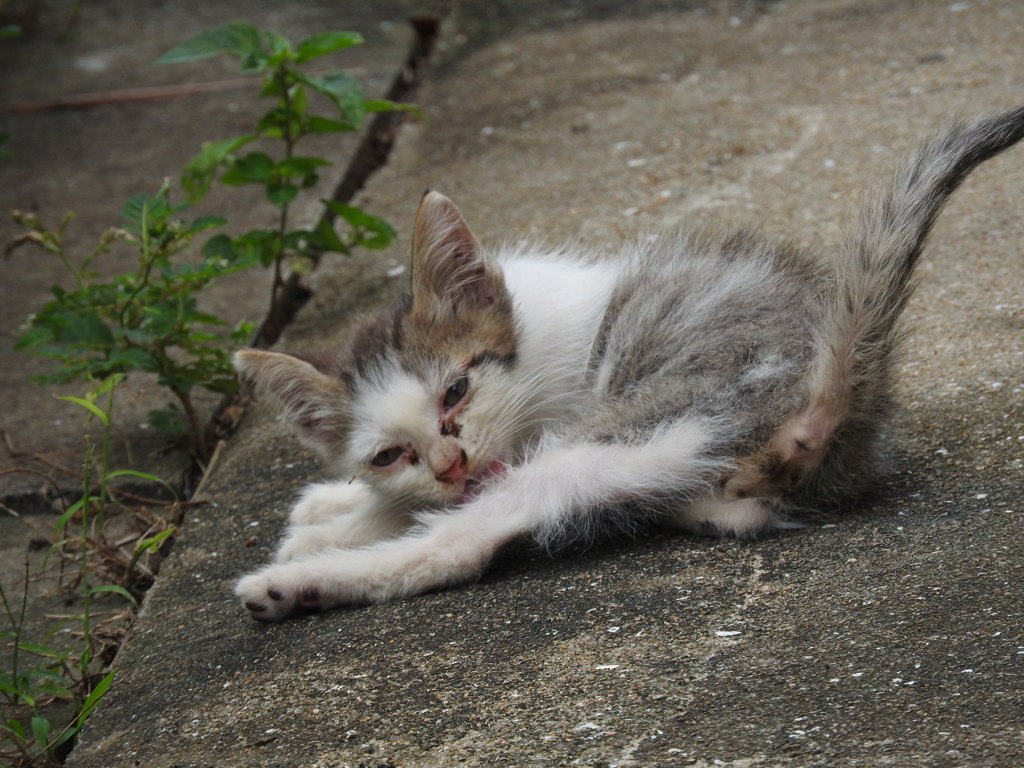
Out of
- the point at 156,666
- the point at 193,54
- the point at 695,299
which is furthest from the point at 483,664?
the point at 193,54

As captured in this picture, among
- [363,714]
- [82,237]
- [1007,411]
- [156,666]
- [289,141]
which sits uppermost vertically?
[82,237]

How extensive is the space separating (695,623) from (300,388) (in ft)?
3.82

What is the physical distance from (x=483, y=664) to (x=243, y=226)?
10.7 feet

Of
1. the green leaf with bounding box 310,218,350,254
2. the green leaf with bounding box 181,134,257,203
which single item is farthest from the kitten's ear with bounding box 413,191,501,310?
the green leaf with bounding box 310,218,350,254

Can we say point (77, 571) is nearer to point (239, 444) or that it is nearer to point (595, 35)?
point (239, 444)

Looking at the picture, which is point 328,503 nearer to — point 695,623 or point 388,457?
point 388,457

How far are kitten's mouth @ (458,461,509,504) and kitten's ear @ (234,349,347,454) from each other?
14.6 inches

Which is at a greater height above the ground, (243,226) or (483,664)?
(243,226)

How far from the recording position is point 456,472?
2.53 meters

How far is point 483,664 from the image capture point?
6.72 feet

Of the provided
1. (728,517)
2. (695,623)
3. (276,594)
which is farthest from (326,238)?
(695,623)

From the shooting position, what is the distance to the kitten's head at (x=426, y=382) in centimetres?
256

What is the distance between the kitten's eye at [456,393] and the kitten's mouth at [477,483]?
170 millimetres

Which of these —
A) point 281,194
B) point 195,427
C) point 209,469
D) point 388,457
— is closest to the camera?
point 388,457
